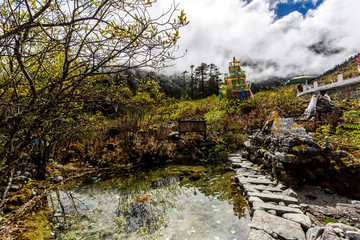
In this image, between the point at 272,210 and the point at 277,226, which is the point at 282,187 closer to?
the point at 272,210

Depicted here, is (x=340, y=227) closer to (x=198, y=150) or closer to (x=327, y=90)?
(x=198, y=150)

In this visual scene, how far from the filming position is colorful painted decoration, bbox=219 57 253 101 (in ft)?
52.2

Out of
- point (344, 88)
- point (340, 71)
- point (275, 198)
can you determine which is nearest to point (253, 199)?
point (275, 198)

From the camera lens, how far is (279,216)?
313 cm

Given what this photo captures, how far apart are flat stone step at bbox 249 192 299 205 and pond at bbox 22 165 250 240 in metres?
0.40

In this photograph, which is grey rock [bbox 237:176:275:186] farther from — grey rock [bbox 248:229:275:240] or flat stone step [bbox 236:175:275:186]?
grey rock [bbox 248:229:275:240]

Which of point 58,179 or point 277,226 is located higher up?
point 58,179

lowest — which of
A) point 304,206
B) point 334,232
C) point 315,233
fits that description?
point 304,206

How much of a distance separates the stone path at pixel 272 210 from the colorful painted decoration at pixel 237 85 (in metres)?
11.8

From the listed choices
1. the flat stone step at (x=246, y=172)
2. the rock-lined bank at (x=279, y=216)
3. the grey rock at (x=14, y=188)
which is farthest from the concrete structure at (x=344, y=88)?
the grey rock at (x=14, y=188)

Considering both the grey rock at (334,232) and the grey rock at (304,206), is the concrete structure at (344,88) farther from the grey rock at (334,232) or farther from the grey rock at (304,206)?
the grey rock at (334,232)

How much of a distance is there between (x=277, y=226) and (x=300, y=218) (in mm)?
505

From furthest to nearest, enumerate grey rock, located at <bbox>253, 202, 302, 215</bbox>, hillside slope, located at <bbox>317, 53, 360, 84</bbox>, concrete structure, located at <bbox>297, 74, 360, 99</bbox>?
hillside slope, located at <bbox>317, 53, 360, 84</bbox>
concrete structure, located at <bbox>297, 74, 360, 99</bbox>
grey rock, located at <bbox>253, 202, 302, 215</bbox>

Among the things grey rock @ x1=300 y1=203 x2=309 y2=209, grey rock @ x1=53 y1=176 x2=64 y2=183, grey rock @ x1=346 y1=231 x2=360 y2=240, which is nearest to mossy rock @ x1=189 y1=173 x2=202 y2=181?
grey rock @ x1=300 y1=203 x2=309 y2=209
